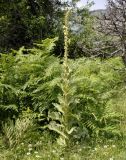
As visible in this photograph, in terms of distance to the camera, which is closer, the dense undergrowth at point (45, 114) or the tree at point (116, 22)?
the dense undergrowth at point (45, 114)

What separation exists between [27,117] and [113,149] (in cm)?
175

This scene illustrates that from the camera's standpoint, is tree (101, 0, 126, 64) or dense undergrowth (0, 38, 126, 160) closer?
dense undergrowth (0, 38, 126, 160)

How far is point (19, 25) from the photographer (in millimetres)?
15625

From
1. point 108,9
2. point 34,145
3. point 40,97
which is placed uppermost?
point 108,9

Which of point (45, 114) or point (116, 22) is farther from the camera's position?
point (116, 22)

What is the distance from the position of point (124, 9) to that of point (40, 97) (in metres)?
6.98

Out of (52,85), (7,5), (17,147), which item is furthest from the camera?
(7,5)

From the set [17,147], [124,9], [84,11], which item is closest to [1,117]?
[17,147]

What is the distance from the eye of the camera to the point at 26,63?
28.0ft

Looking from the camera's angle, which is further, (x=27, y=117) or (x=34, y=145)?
(x=27, y=117)

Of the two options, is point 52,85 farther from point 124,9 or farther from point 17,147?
point 124,9

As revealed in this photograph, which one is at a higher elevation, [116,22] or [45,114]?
[116,22]

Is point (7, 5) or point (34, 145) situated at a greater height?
point (7, 5)

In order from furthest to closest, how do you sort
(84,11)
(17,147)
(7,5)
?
(84,11)
(7,5)
(17,147)
